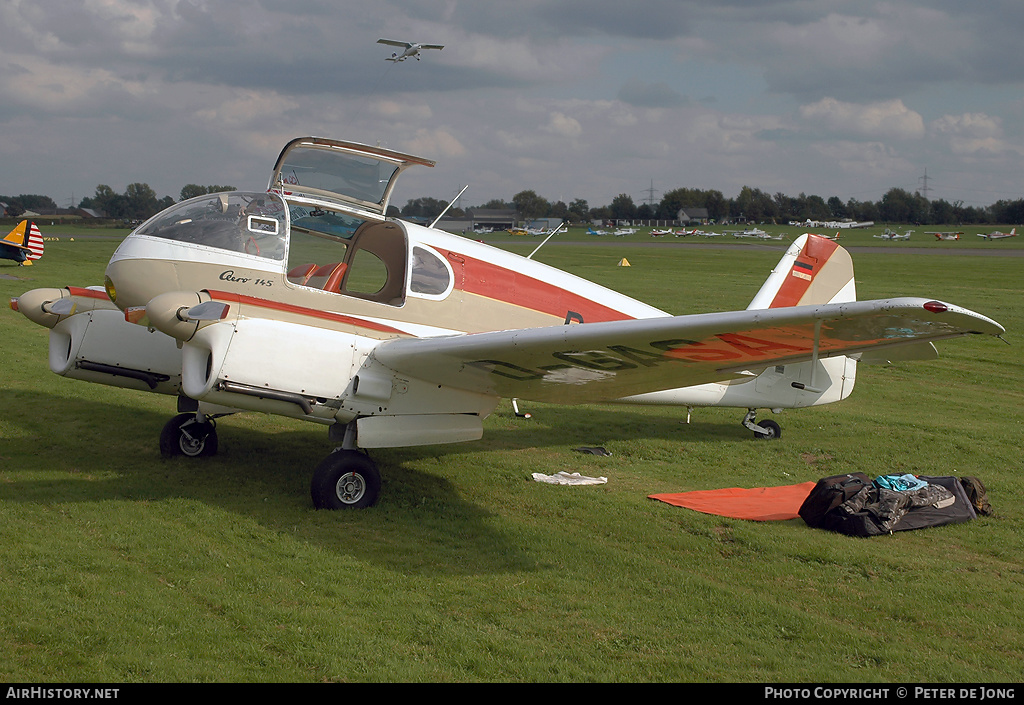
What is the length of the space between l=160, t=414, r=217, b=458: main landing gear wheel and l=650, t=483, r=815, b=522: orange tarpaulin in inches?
187


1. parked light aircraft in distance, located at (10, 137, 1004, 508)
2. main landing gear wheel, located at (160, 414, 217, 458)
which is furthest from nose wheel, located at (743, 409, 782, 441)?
main landing gear wheel, located at (160, 414, 217, 458)

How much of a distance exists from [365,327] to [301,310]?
562mm

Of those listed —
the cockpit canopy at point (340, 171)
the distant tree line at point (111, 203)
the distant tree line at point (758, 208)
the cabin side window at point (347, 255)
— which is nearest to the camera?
the cabin side window at point (347, 255)

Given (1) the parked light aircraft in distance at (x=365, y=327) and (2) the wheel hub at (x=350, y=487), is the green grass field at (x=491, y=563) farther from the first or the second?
(1) the parked light aircraft in distance at (x=365, y=327)

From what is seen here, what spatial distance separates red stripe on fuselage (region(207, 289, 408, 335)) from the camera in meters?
6.61

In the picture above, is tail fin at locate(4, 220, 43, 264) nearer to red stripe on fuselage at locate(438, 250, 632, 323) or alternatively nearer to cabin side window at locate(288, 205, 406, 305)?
cabin side window at locate(288, 205, 406, 305)

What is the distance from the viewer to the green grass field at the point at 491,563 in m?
4.44

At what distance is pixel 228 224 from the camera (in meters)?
6.99

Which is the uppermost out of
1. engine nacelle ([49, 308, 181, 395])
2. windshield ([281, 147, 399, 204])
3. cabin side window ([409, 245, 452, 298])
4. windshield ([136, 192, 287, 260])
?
windshield ([281, 147, 399, 204])

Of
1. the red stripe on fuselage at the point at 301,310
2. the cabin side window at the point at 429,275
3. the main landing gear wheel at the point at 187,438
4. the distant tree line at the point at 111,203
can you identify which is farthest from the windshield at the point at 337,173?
the distant tree line at the point at 111,203

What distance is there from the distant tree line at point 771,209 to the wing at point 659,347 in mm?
126647

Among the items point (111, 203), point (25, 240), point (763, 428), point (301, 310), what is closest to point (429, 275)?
point (301, 310)
